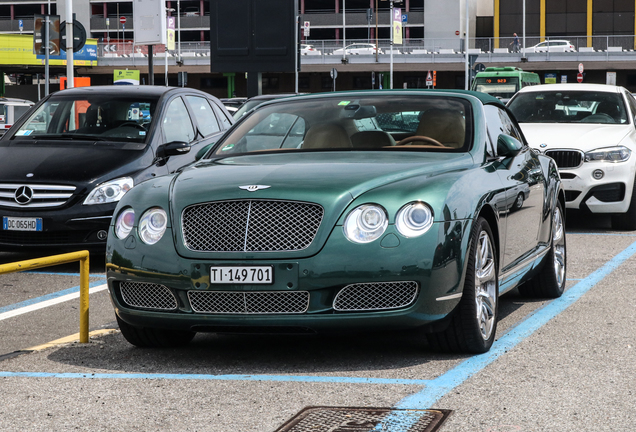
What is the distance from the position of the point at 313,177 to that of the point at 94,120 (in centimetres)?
545

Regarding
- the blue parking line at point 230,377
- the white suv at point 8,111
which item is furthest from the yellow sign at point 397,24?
the blue parking line at point 230,377

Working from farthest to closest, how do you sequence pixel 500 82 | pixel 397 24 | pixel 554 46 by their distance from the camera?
pixel 554 46
pixel 397 24
pixel 500 82

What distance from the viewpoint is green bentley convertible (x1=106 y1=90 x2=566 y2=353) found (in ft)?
16.0

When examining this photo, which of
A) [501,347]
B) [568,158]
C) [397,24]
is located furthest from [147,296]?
[397,24]

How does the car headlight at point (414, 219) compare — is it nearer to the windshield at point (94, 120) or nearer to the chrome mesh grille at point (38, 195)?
the chrome mesh grille at point (38, 195)

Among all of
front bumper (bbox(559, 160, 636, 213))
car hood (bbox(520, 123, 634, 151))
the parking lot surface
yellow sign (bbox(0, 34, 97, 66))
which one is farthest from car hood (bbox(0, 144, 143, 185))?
yellow sign (bbox(0, 34, 97, 66))

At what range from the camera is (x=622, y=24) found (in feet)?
289

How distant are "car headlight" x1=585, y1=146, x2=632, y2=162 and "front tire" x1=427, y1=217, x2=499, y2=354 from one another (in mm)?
6646

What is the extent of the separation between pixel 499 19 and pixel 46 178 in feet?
283

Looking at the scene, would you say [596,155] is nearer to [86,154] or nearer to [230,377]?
[86,154]

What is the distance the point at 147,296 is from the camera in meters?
5.20

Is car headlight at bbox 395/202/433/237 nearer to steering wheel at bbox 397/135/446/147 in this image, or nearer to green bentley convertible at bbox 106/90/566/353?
green bentley convertible at bbox 106/90/566/353

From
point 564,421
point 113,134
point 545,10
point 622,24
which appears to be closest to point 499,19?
point 545,10

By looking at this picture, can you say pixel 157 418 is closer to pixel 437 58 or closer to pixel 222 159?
pixel 222 159
